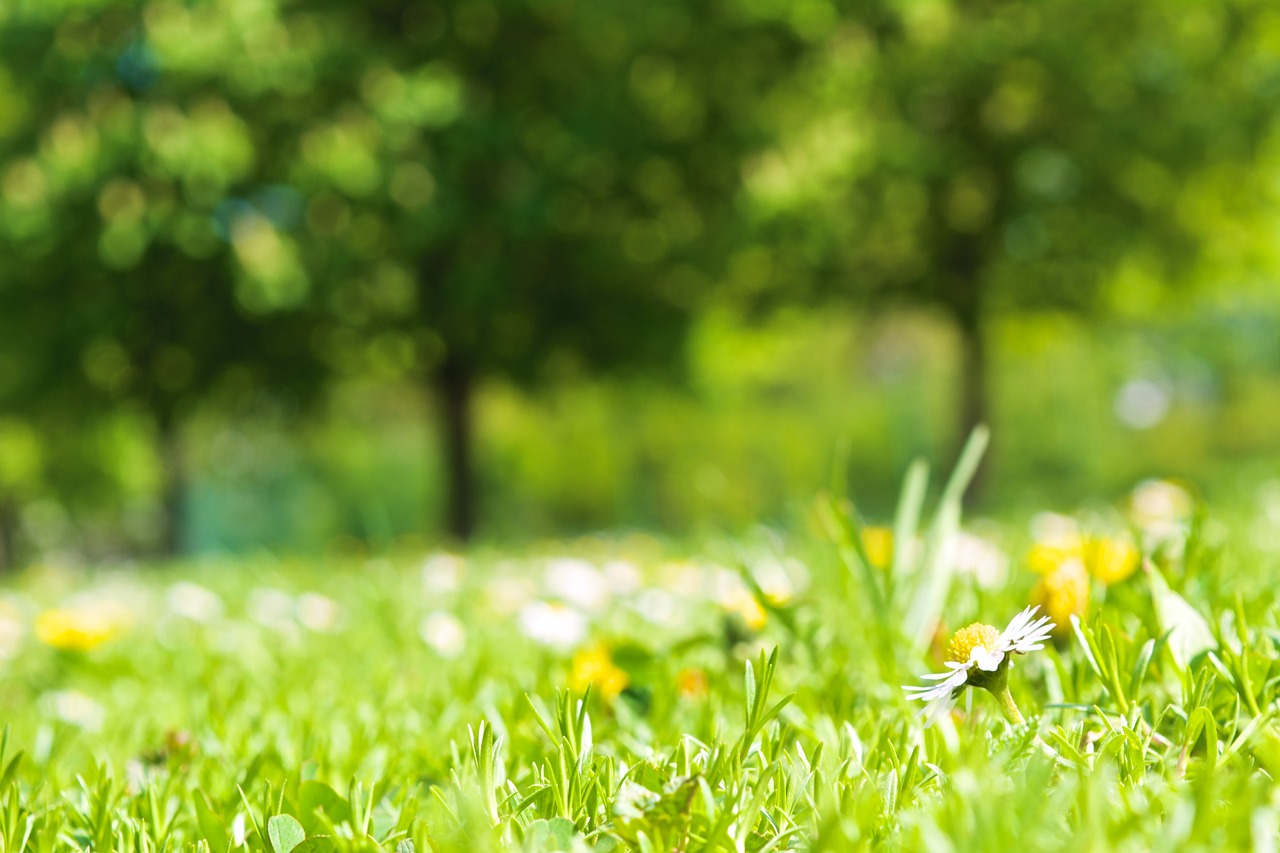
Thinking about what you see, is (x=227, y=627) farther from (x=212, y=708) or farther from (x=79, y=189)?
(x=79, y=189)

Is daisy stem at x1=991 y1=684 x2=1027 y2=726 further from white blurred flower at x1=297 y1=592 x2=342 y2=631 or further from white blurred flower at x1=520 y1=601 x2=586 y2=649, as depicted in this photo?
white blurred flower at x1=297 y1=592 x2=342 y2=631

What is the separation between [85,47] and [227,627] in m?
7.40

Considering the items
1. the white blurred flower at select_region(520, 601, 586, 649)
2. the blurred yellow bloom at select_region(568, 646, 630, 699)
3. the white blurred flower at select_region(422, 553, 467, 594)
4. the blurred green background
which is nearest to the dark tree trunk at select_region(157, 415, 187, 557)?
the blurred green background

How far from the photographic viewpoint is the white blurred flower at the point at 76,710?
1681 mm

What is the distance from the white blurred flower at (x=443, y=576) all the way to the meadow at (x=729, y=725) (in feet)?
2.39

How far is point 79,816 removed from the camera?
3.05 ft

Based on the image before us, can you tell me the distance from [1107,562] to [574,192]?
8.89m

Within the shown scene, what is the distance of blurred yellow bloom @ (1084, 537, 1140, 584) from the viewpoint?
141 centimetres

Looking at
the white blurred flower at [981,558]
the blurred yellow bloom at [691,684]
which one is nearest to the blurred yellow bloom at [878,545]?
the white blurred flower at [981,558]

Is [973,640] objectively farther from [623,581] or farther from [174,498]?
[174,498]

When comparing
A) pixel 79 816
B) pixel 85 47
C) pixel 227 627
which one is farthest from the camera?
pixel 85 47

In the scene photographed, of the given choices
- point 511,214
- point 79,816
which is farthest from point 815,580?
point 511,214

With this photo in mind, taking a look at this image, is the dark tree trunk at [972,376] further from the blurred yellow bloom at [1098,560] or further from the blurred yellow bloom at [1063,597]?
the blurred yellow bloom at [1063,597]

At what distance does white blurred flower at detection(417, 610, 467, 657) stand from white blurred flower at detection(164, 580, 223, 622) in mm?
1057
